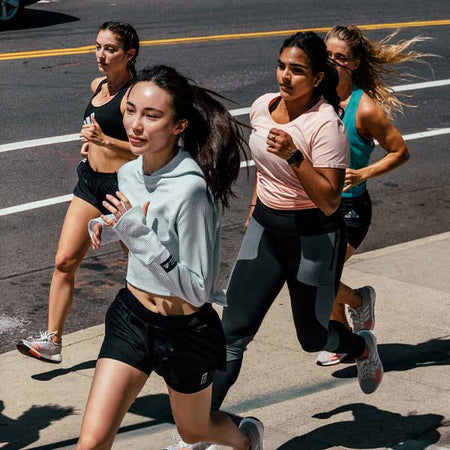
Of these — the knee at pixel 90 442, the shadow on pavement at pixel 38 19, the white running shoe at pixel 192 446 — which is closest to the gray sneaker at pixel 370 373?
the white running shoe at pixel 192 446

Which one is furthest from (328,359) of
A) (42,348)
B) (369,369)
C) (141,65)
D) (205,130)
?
(141,65)

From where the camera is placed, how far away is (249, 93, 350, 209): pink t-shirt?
541 cm

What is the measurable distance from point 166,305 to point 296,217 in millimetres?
1177

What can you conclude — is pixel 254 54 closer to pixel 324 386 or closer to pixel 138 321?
pixel 324 386

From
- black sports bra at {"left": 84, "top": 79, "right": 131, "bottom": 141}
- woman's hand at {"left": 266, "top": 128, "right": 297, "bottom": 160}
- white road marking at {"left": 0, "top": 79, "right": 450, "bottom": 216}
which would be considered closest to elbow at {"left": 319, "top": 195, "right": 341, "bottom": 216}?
woman's hand at {"left": 266, "top": 128, "right": 297, "bottom": 160}

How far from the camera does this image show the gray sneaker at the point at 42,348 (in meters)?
6.63

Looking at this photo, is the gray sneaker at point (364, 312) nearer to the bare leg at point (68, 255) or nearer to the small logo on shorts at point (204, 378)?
the bare leg at point (68, 255)

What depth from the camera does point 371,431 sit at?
19.3 feet

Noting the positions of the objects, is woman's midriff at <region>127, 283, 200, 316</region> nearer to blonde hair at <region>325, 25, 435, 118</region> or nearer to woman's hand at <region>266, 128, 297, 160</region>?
woman's hand at <region>266, 128, 297, 160</region>

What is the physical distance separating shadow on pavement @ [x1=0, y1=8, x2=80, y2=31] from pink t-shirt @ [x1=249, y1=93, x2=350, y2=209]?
44.1 feet

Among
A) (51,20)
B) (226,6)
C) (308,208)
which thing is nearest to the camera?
(308,208)

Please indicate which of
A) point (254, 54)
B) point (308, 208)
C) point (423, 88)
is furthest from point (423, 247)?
point (254, 54)

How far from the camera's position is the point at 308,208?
562 cm

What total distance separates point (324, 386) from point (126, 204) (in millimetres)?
2446
